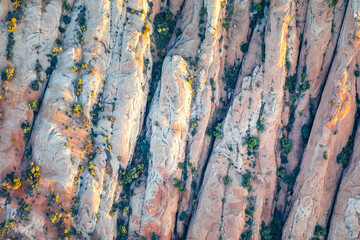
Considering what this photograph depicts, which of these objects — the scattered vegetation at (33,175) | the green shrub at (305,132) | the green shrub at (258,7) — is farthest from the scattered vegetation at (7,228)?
the green shrub at (258,7)

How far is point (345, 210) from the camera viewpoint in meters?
45.1

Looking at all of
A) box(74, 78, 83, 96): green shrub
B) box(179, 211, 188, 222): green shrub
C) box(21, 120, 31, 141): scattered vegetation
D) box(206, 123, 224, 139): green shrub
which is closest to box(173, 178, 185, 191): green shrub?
box(179, 211, 188, 222): green shrub

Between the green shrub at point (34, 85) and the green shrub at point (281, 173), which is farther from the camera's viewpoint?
the green shrub at point (281, 173)

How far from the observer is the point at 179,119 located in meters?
50.1

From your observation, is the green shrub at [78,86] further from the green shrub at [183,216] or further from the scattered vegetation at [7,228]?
the green shrub at [183,216]

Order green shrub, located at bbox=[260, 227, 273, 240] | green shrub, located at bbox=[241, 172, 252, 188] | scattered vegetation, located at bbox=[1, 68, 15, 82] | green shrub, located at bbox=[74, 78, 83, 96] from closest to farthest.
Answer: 1. scattered vegetation, located at bbox=[1, 68, 15, 82]
2. green shrub, located at bbox=[74, 78, 83, 96]
3. green shrub, located at bbox=[241, 172, 252, 188]
4. green shrub, located at bbox=[260, 227, 273, 240]

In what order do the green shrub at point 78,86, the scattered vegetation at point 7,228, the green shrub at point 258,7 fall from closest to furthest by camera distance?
the scattered vegetation at point 7,228
the green shrub at point 78,86
the green shrub at point 258,7

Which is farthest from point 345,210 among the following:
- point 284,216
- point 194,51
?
point 194,51

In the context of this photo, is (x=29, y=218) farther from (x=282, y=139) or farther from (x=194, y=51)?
(x=282, y=139)

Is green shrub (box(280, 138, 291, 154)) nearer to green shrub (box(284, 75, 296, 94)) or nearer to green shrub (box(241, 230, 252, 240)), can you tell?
green shrub (box(284, 75, 296, 94))

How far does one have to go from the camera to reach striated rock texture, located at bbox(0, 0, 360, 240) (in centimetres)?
4666

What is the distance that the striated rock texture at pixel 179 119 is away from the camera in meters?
46.7

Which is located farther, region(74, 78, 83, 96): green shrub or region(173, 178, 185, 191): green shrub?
region(173, 178, 185, 191): green shrub

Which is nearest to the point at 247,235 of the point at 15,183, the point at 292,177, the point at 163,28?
the point at 292,177
